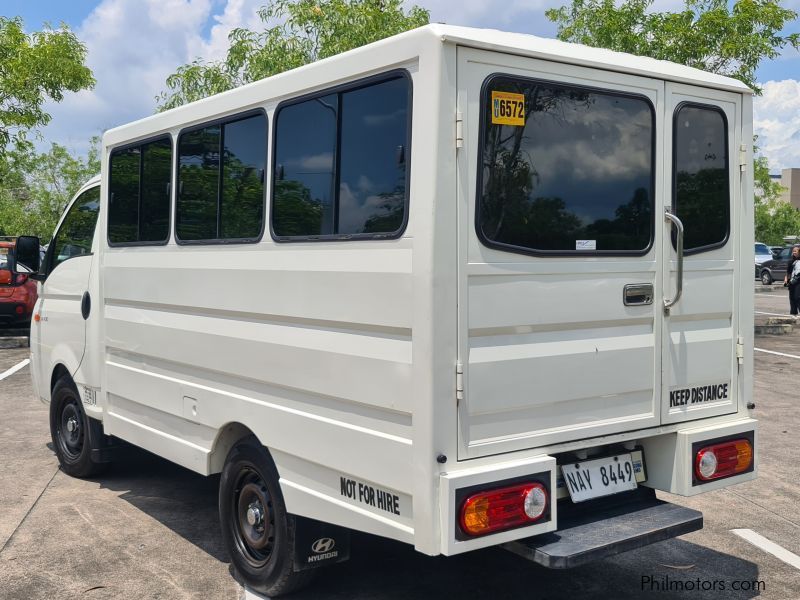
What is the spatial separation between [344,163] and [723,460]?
242cm

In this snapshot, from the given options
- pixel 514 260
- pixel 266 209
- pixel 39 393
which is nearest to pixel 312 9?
pixel 39 393

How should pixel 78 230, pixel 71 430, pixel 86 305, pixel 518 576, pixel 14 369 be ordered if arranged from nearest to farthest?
pixel 518 576, pixel 86 305, pixel 78 230, pixel 71 430, pixel 14 369

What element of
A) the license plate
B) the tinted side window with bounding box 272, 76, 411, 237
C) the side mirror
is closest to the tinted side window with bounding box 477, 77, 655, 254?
the tinted side window with bounding box 272, 76, 411, 237

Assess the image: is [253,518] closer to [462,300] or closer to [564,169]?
[462,300]

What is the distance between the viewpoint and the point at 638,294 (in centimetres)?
443

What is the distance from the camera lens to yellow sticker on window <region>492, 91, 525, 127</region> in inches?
154

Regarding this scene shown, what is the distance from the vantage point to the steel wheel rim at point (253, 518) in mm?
4727

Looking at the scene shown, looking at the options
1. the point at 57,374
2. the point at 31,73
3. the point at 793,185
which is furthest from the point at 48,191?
the point at 793,185

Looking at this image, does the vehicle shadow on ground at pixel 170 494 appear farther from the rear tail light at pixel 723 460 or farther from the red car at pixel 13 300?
the red car at pixel 13 300

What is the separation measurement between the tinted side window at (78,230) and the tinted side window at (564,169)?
12.9 ft

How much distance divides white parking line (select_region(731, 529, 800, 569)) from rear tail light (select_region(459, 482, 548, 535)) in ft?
7.19

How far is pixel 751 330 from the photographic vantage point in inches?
193

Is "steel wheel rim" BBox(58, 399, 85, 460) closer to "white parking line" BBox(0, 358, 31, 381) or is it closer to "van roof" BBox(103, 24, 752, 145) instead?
"van roof" BBox(103, 24, 752, 145)

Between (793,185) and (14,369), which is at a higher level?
(793,185)
